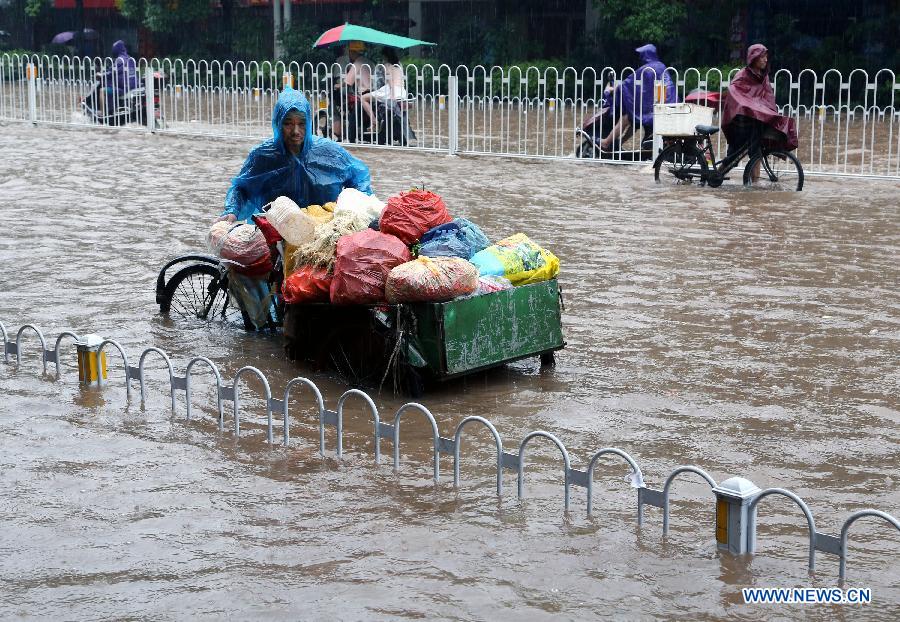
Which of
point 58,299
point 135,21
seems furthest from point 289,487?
point 135,21

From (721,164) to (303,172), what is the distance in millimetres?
8074

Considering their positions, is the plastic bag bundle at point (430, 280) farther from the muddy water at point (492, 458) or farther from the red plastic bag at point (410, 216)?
the muddy water at point (492, 458)

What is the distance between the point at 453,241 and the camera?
7.17m

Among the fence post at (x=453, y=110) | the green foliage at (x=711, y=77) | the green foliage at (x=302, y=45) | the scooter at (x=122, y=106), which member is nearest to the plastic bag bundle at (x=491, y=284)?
the fence post at (x=453, y=110)

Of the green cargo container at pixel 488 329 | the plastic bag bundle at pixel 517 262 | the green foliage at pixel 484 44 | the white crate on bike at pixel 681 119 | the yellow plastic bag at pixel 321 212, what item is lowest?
the green cargo container at pixel 488 329

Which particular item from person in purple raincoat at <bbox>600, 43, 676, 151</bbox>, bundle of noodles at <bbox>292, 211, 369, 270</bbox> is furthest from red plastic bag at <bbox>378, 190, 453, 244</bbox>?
person in purple raincoat at <bbox>600, 43, 676, 151</bbox>

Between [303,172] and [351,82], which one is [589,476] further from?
[351,82]

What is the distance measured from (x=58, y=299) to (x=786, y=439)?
5704 mm

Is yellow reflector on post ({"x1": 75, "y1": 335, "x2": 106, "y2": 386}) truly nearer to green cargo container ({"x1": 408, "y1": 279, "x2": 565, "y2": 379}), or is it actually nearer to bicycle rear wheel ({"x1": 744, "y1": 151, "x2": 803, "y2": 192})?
green cargo container ({"x1": 408, "y1": 279, "x2": 565, "y2": 379})

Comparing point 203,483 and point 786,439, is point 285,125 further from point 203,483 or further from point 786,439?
point 786,439

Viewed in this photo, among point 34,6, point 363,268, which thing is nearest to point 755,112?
point 363,268

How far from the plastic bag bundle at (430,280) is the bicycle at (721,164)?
8428 mm

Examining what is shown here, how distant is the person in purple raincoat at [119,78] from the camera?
73.3 feet

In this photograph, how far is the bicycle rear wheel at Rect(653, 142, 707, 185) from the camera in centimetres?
1520
